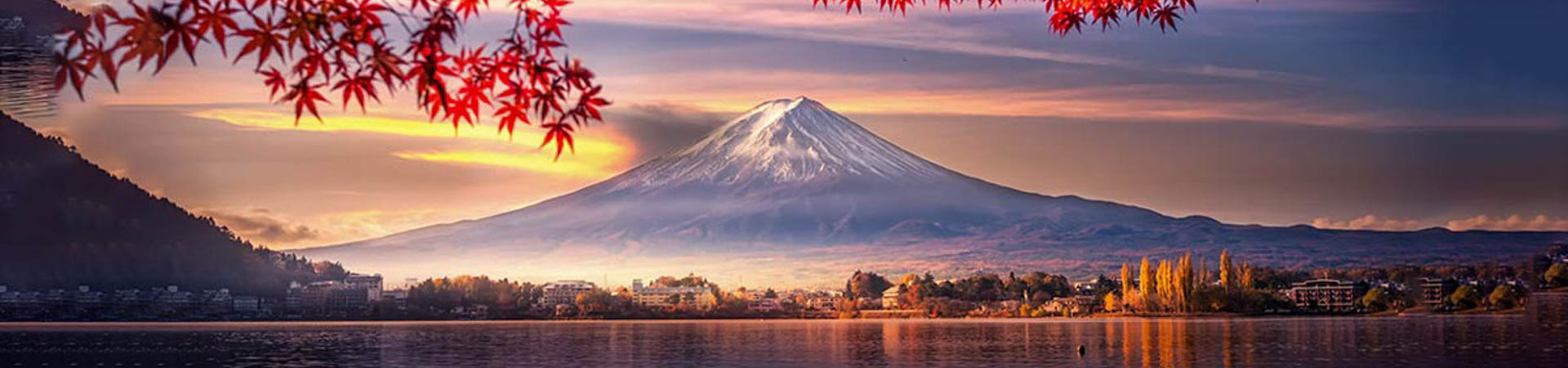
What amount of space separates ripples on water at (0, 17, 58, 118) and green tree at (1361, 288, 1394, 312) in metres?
126

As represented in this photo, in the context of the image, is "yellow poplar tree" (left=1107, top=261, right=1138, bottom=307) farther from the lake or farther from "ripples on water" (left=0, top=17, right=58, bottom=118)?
"ripples on water" (left=0, top=17, right=58, bottom=118)

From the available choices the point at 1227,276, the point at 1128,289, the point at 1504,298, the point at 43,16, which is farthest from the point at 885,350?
the point at 1504,298

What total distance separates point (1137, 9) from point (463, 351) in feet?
189

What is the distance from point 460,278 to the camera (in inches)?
6240

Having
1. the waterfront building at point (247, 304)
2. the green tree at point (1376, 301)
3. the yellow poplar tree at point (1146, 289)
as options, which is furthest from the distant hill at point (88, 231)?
the green tree at point (1376, 301)

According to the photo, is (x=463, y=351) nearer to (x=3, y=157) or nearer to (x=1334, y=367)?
(x=1334, y=367)

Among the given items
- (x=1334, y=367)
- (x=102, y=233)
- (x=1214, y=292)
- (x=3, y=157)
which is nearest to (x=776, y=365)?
(x=1334, y=367)

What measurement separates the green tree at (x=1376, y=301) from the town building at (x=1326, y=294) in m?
0.75

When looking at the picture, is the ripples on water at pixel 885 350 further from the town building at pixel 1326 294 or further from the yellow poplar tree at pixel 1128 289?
the town building at pixel 1326 294

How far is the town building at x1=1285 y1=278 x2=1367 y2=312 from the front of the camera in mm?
133000

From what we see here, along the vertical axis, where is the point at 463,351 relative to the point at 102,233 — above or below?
below

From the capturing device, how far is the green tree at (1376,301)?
135m

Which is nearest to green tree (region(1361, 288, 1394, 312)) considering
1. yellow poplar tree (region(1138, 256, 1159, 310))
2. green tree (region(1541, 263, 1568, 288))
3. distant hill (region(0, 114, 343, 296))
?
yellow poplar tree (region(1138, 256, 1159, 310))

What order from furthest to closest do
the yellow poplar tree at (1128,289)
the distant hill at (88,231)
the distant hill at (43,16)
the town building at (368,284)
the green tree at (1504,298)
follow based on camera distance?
the town building at (368,284) < the yellow poplar tree at (1128,289) < the green tree at (1504,298) < the distant hill at (88,231) < the distant hill at (43,16)
